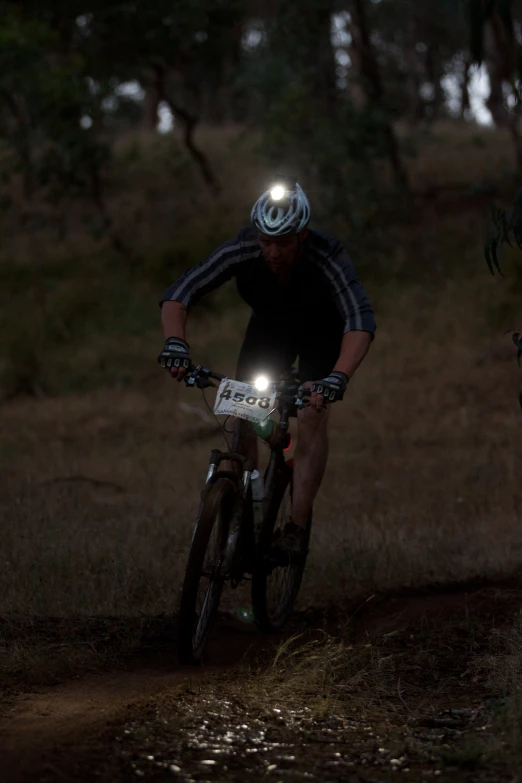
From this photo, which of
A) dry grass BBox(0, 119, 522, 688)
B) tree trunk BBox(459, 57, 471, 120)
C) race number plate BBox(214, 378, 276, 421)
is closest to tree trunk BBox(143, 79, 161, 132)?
tree trunk BBox(459, 57, 471, 120)

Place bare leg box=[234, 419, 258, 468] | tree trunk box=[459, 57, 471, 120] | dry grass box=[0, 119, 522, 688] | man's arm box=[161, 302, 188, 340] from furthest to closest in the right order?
tree trunk box=[459, 57, 471, 120] < dry grass box=[0, 119, 522, 688] < bare leg box=[234, 419, 258, 468] < man's arm box=[161, 302, 188, 340]

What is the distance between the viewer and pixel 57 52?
78.4 ft

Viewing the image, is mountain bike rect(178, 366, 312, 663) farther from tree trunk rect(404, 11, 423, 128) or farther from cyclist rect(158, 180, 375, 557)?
tree trunk rect(404, 11, 423, 128)

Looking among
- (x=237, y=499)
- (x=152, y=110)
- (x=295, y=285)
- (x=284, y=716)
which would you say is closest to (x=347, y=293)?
(x=295, y=285)

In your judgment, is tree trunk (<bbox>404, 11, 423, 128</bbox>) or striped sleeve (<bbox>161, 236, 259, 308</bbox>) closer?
striped sleeve (<bbox>161, 236, 259, 308</bbox>)

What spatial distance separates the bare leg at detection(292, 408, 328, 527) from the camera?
5.77 metres

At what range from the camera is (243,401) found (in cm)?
→ 518

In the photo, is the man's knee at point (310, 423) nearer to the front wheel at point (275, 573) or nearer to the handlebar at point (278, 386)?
Result: the front wheel at point (275, 573)

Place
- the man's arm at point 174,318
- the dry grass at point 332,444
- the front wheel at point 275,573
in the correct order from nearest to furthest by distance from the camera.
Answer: the man's arm at point 174,318 < the front wheel at point 275,573 < the dry grass at point 332,444

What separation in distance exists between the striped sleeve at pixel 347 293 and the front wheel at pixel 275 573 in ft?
2.77

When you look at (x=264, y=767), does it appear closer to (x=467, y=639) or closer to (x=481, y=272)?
(x=467, y=639)

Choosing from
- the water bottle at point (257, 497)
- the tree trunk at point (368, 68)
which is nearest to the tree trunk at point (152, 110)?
the tree trunk at point (368, 68)

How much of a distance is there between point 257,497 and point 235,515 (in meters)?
0.31

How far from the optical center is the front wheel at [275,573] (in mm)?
5711
